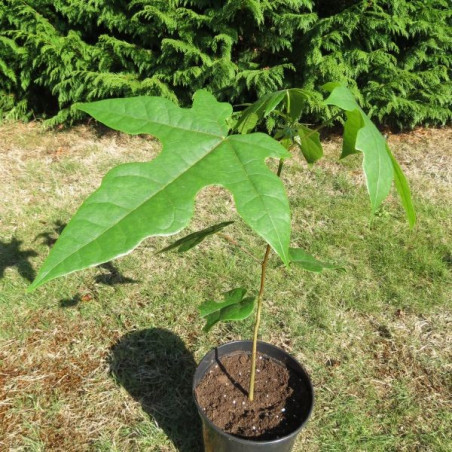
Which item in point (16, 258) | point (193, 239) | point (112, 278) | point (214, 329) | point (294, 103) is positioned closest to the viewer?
point (294, 103)

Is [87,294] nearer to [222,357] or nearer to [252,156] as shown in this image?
[222,357]

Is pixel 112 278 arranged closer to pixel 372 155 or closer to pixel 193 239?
pixel 193 239

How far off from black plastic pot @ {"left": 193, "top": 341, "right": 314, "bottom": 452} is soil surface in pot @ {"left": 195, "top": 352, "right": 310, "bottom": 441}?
0.02 meters

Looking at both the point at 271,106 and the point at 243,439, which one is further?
the point at 243,439

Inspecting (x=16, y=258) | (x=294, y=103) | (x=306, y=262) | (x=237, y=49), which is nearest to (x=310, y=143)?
(x=294, y=103)

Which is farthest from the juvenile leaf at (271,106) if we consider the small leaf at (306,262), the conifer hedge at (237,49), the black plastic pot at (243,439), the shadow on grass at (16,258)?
the conifer hedge at (237,49)

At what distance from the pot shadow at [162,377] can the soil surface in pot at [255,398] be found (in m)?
0.55

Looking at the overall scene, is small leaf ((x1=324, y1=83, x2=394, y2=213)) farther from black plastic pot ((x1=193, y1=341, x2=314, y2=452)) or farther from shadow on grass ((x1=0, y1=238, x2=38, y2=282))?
shadow on grass ((x1=0, y1=238, x2=38, y2=282))

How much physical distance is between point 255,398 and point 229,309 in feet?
2.18

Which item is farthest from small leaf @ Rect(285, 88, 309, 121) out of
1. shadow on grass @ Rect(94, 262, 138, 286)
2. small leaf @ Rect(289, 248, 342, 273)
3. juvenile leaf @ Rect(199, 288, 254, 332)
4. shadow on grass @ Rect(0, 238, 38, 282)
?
shadow on grass @ Rect(0, 238, 38, 282)

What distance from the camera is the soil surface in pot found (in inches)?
73.5

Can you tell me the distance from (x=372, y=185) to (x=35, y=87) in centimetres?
637

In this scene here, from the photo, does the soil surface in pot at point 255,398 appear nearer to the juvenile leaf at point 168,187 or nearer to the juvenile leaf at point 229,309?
the juvenile leaf at point 229,309

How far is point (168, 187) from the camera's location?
37.8 inches
